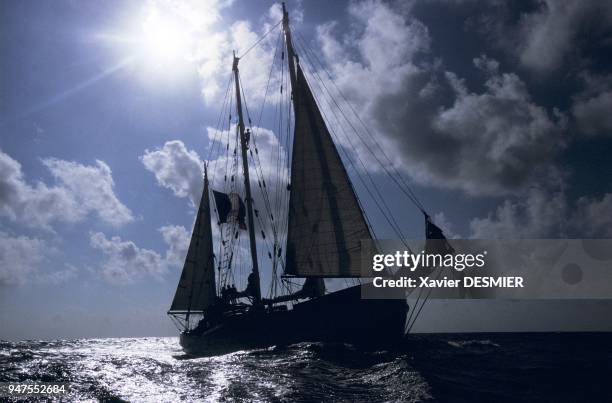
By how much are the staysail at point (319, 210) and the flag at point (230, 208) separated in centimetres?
1411

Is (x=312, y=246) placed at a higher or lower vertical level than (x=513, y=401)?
higher

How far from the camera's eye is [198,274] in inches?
2135

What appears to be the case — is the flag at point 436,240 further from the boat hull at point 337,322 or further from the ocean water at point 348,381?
the ocean water at point 348,381

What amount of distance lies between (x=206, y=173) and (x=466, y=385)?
1933 inches

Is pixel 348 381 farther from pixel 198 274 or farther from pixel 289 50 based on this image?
pixel 198 274

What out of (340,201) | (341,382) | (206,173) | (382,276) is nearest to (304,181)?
(340,201)

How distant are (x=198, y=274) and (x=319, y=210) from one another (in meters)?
29.3

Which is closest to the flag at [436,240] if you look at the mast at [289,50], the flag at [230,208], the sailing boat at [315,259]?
the sailing boat at [315,259]

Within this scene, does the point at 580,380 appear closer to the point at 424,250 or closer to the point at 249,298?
the point at 424,250

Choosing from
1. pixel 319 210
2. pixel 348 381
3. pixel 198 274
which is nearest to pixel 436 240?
pixel 319 210

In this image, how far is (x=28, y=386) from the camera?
45.6 ft

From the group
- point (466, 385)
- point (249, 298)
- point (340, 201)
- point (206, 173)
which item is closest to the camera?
point (466, 385)

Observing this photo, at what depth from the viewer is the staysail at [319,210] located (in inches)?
1219

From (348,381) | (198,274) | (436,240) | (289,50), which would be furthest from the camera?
(198,274)
